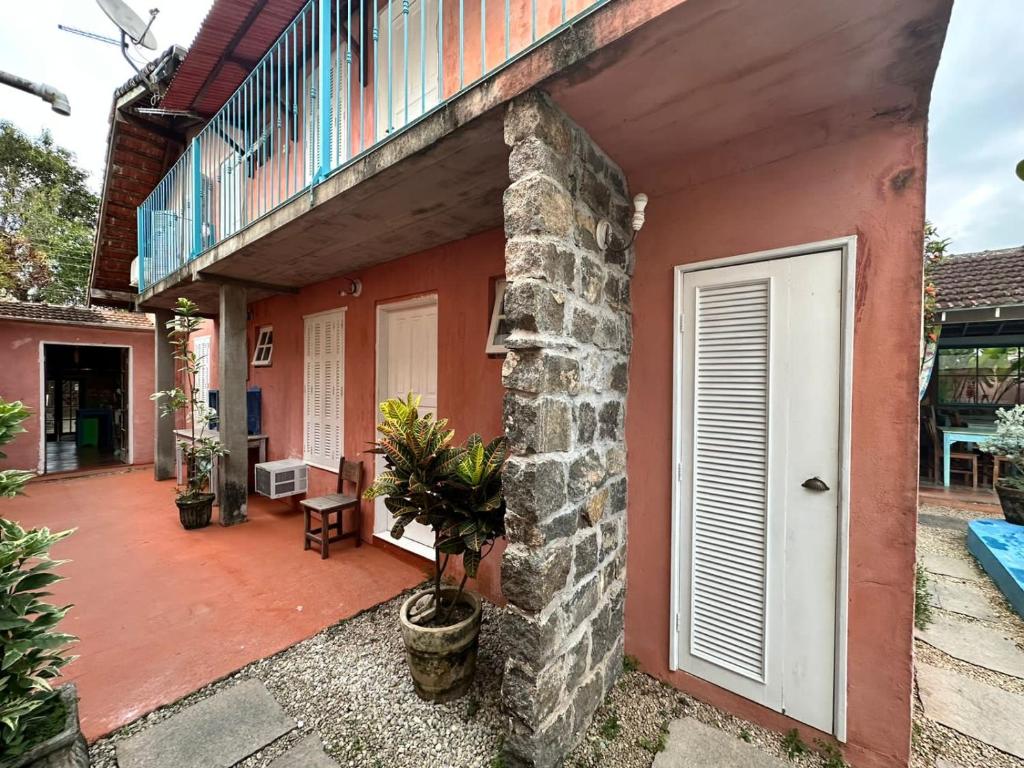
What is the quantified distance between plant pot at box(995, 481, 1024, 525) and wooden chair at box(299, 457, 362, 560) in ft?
23.2

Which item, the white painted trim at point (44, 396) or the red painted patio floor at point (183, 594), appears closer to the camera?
the red painted patio floor at point (183, 594)

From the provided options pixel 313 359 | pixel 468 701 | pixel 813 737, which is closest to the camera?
pixel 813 737

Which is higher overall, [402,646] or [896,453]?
[896,453]

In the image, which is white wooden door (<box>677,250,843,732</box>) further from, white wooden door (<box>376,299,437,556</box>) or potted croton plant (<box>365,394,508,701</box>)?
white wooden door (<box>376,299,437,556</box>)

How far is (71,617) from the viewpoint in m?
2.94

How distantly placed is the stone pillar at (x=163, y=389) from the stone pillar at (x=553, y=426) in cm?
794

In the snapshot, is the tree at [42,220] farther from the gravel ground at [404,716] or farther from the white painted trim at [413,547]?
the gravel ground at [404,716]

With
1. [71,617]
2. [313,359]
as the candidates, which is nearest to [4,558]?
[71,617]

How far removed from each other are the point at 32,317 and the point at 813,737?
11478mm

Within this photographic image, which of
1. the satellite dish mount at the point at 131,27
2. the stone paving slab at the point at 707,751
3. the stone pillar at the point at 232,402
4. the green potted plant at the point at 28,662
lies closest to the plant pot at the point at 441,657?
the stone paving slab at the point at 707,751

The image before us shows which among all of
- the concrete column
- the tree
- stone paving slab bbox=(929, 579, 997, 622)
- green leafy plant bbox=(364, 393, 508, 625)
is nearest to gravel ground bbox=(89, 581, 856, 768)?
green leafy plant bbox=(364, 393, 508, 625)

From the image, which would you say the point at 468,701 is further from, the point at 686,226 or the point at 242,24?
the point at 242,24

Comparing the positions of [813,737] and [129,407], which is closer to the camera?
[813,737]

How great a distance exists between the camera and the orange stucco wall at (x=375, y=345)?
3.24 m
